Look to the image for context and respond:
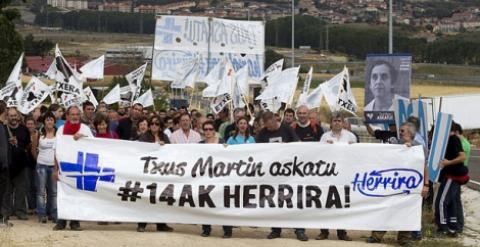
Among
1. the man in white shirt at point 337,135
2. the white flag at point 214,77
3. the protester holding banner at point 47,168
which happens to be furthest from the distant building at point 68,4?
the man in white shirt at point 337,135

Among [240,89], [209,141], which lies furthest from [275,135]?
[240,89]

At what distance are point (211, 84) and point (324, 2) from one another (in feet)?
546

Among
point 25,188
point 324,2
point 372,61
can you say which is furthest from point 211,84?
point 324,2

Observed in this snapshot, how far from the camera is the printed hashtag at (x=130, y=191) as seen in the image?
43.1 ft

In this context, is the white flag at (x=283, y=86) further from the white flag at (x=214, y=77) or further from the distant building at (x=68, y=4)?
the distant building at (x=68, y=4)

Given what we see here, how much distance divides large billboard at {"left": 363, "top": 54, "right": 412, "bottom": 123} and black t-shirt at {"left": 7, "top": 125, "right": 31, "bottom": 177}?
5.92 m

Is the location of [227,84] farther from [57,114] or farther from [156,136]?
[156,136]

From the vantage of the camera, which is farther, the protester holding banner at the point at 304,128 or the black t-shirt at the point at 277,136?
the protester holding banner at the point at 304,128

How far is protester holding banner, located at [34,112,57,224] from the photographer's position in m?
13.7

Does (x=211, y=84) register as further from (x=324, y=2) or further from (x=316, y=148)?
(x=324, y=2)

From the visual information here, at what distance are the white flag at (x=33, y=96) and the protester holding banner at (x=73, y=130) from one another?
22.0 ft

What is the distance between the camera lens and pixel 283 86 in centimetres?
2250

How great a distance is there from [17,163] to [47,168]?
1.85 ft

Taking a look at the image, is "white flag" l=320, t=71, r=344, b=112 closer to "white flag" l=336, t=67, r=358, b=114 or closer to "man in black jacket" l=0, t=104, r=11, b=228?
"white flag" l=336, t=67, r=358, b=114
